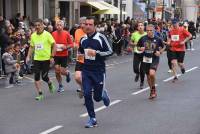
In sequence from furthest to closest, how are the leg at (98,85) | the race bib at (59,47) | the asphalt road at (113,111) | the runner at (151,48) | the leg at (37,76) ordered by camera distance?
the race bib at (59,47) < the runner at (151,48) < the leg at (37,76) < the leg at (98,85) < the asphalt road at (113,111)

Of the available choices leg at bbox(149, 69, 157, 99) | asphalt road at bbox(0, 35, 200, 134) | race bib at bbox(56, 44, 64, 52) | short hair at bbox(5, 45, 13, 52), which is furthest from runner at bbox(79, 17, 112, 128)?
short hair at bbox(5, 45, 13, 52)

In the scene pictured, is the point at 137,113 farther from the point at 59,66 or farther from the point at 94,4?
the point at 94,4

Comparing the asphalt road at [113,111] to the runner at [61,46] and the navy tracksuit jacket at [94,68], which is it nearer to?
the navy tracksuit jacket at [94,68]

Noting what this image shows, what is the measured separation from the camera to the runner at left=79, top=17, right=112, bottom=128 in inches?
385

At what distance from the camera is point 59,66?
14602 millimetres

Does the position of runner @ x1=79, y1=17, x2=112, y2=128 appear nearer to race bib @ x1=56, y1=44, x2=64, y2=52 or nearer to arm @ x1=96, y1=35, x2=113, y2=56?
arm @ x1=96, y1=35, x2=113, y2=56

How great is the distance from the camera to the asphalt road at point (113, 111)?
972 centimetres

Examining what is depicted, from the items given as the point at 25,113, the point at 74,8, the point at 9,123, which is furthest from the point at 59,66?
the point at 74,8

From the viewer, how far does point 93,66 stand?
32.4 ft

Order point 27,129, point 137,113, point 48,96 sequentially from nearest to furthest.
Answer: point 27,129, point 137,113, point 48,96

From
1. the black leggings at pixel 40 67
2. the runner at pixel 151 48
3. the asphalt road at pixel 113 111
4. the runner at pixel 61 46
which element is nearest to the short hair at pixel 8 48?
the asphalt road at pixel 113 111

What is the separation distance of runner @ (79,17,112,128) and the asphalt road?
0.44 metres

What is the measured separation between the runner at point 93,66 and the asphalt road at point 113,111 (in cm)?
44

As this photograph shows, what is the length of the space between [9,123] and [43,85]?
20.0 feet
